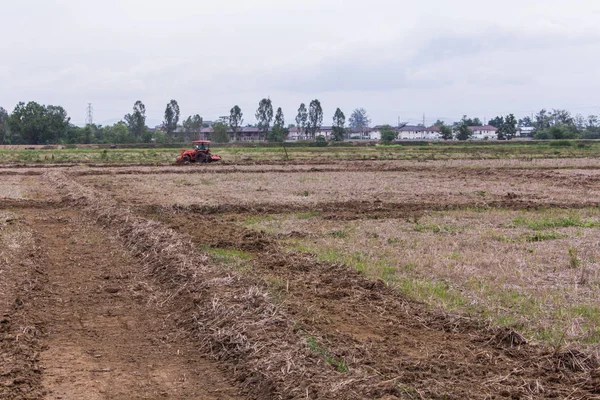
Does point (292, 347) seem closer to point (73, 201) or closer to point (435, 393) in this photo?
point (435, 393)

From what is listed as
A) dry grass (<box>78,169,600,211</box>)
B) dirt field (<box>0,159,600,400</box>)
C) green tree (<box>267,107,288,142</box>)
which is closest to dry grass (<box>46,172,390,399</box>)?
dirt field (<box>0,159,600,400</box>)

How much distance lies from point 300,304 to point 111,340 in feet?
8.69

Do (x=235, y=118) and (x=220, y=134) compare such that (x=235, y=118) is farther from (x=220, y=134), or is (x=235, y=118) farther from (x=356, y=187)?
(x=356, y=187)

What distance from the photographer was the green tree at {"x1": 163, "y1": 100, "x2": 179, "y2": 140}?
14950 cm

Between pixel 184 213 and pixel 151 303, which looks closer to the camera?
pixel 151 303

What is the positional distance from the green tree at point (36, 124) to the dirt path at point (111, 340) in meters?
106

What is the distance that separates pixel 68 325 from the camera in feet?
27.9

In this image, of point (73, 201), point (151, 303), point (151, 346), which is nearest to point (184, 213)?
point (73, 201)

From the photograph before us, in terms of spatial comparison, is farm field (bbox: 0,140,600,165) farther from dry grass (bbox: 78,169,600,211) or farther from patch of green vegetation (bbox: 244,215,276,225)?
patch of green vegetation (bbox: 244,215,276,225)

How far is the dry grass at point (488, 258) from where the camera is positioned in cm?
844

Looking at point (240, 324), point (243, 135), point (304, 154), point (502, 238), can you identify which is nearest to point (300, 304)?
point (240, 324)

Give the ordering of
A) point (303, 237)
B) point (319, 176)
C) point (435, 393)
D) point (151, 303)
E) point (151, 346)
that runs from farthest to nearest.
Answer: point (319, 176) → point (303, 237) → point (151, 303) → point (151, 346) → point (435, 393)

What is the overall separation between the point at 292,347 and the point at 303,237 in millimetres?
8399

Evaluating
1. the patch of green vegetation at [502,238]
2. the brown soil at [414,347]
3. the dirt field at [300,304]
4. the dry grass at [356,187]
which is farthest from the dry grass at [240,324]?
the dry grass at [356,187]
